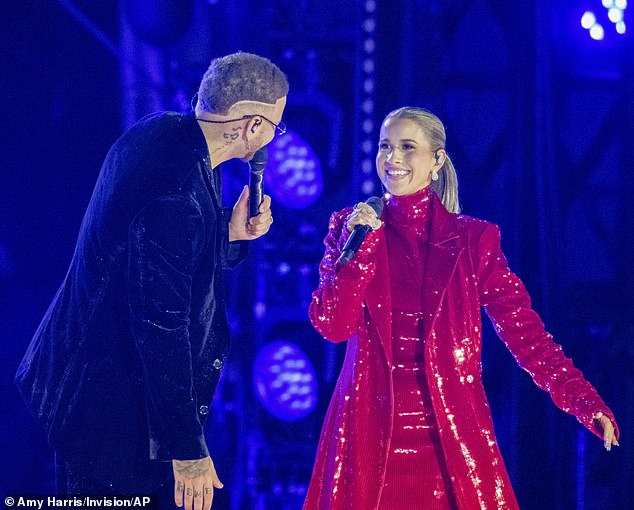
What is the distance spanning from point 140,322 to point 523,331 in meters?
1.23

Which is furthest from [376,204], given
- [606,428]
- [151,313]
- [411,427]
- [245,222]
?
[606,428]

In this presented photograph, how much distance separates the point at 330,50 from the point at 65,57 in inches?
44.5

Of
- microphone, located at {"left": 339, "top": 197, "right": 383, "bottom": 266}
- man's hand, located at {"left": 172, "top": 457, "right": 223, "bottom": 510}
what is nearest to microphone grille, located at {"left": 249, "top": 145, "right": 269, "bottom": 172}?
microphone, located at {"left": 339, "top": 197, "right": 383, "bottom": 266}

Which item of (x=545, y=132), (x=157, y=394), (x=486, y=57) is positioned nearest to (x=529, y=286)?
(x=545, y=132)

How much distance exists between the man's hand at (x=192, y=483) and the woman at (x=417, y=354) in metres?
0.51

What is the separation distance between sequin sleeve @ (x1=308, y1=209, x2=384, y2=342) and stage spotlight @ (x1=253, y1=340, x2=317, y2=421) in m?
0.96

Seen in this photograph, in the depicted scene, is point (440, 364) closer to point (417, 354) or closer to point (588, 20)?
point (417, 354)

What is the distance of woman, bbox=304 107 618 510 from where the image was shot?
234 cm

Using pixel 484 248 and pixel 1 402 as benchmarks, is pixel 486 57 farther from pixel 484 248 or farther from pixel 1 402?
pixel 1 402

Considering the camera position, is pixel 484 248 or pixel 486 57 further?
pixel 486 57

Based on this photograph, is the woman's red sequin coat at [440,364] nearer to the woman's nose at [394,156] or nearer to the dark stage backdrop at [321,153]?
the woman's nose at [394,156]

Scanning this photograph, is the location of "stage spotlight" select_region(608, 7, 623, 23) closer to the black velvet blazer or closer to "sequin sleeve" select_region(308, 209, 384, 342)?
"sequin sleeve" select_region(308, 209, 384, 342)

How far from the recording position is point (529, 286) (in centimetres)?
358

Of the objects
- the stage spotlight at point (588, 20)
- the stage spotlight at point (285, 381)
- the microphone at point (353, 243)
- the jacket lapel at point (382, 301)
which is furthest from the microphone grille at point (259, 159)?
the stage spotlight at point (588, 20)
